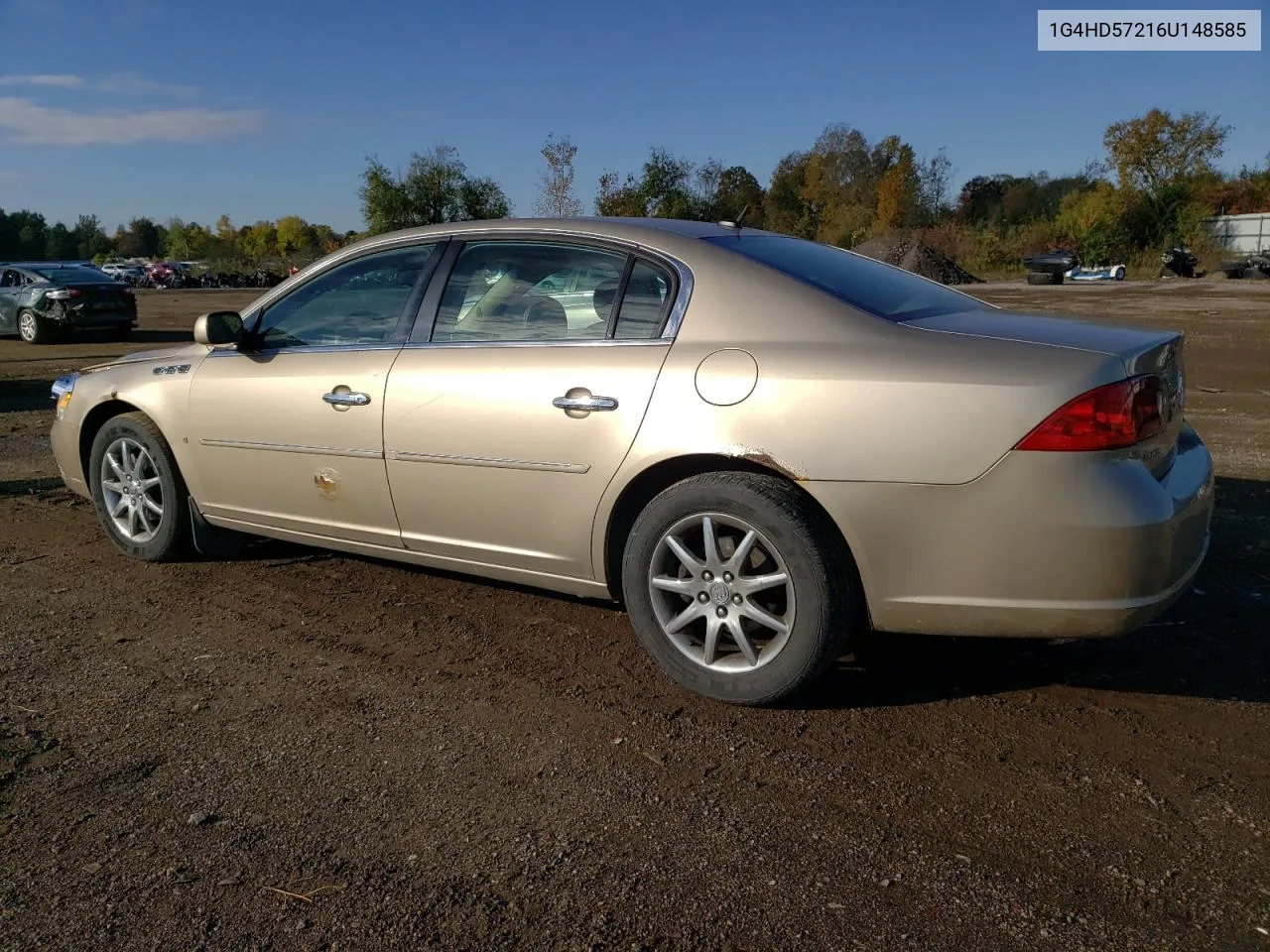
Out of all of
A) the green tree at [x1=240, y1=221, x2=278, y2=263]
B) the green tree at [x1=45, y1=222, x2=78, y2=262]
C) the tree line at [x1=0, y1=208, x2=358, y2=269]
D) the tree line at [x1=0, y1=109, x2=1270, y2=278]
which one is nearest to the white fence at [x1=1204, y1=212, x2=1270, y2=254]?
the tree line at [x1=0, y1=109, x2=1270, y2=278]

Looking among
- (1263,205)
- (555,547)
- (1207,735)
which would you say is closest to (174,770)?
(555,547)

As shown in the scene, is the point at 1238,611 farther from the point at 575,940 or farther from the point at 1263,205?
the point at 1263,205

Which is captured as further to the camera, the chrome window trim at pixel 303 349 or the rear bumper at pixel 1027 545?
the chrome window trim at pixel 303 349

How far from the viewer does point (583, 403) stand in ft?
12.1

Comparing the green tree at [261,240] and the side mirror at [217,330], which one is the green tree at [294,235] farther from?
the side mirror at [217,330]

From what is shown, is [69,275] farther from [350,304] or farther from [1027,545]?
[1027,545]

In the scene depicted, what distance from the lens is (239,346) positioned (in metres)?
4.81

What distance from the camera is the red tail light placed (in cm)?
300

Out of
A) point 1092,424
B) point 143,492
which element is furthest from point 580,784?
point 143,492

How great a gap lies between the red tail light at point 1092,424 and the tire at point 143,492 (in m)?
3.86

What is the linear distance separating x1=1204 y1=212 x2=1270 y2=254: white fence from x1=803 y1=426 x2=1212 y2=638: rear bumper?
5862 centimetres

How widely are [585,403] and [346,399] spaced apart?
1165 mm

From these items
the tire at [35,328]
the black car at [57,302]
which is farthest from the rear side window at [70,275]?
the tire at [35,328]

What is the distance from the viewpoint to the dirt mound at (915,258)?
36.7 metres
